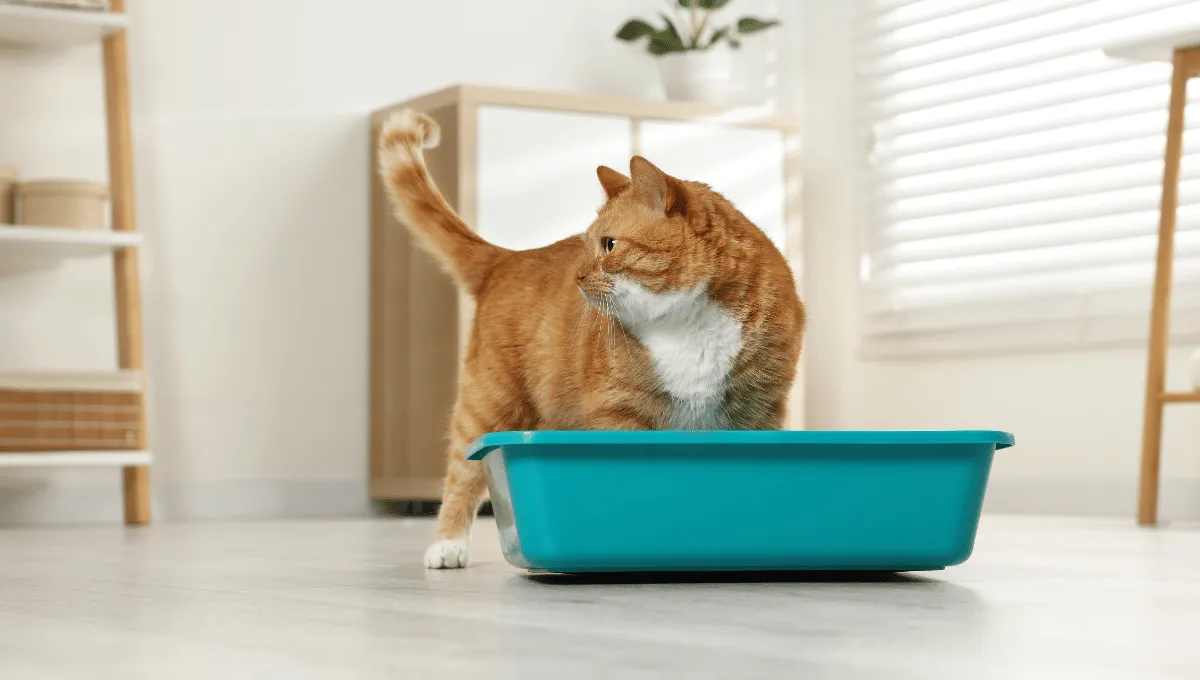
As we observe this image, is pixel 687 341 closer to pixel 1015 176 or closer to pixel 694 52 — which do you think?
pixel 1015 176

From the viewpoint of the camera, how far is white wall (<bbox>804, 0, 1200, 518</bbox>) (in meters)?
3.18

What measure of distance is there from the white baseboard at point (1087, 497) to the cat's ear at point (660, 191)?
1.94 m

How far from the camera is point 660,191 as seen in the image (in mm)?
1548

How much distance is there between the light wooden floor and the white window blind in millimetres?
1531

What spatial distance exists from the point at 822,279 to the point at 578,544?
9.10 feet

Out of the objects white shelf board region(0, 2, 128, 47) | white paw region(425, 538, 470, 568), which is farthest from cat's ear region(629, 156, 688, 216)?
white shelf board region(0, 2, 128, 47)

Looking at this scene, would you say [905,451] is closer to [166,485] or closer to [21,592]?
[21,592]

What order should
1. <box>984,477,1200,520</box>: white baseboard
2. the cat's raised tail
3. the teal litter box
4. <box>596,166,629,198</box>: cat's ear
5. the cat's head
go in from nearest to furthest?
the teal litter box, the cat's head, <box>596,166,629,198</box>: cat's ear, the cat's raised tail, <box>984,477,1200,520</box>: white baseboard

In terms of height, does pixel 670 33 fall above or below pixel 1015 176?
above

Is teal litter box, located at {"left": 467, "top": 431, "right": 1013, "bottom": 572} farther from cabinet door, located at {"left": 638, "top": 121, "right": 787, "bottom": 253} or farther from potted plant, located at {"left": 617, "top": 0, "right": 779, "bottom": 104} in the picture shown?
potted plant, located at {"left": 617, "top": 0, "right": 779, "bottom": 104}

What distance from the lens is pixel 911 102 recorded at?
377cm

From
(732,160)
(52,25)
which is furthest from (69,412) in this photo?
(732,160)

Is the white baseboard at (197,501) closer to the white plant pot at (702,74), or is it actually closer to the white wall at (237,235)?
the white wall at (237,235)

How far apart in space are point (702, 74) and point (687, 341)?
7.95 ft
